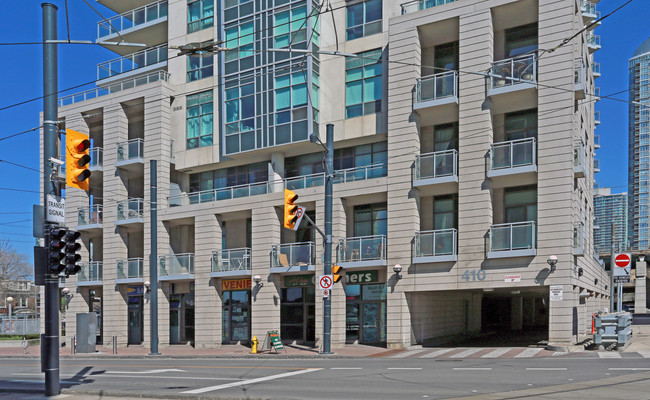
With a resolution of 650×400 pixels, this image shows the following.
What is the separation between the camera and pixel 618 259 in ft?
84.8

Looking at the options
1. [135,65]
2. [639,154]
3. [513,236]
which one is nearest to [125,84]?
[135,65]

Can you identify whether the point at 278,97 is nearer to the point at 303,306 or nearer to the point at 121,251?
the point at 303,306

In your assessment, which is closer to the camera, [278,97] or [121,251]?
[278,97]

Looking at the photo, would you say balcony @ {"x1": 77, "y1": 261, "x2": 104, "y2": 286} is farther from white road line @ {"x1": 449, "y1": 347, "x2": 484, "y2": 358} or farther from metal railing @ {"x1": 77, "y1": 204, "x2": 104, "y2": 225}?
white road line @ {"x1": 449, "y1": 347, "x2": 484, "y2": 358}

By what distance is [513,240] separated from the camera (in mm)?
26219

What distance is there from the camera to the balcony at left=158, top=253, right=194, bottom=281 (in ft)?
118

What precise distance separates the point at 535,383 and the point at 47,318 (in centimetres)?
A: 1067

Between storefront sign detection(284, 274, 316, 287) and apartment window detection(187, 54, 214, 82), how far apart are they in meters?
12.8

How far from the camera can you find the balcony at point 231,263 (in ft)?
111

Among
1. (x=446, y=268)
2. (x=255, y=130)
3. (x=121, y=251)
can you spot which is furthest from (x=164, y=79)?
(x=446, y=268)

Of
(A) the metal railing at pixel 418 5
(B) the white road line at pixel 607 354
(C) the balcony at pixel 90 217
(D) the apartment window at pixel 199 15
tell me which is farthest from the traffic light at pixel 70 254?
(C) the balcony at pixel 90 217

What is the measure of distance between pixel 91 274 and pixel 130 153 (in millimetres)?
7920

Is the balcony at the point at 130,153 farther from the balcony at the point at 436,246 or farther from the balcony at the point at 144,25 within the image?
the balcony at the point at 436,246

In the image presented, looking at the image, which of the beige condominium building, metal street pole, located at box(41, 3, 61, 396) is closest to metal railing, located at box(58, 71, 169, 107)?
the beige condominium building
